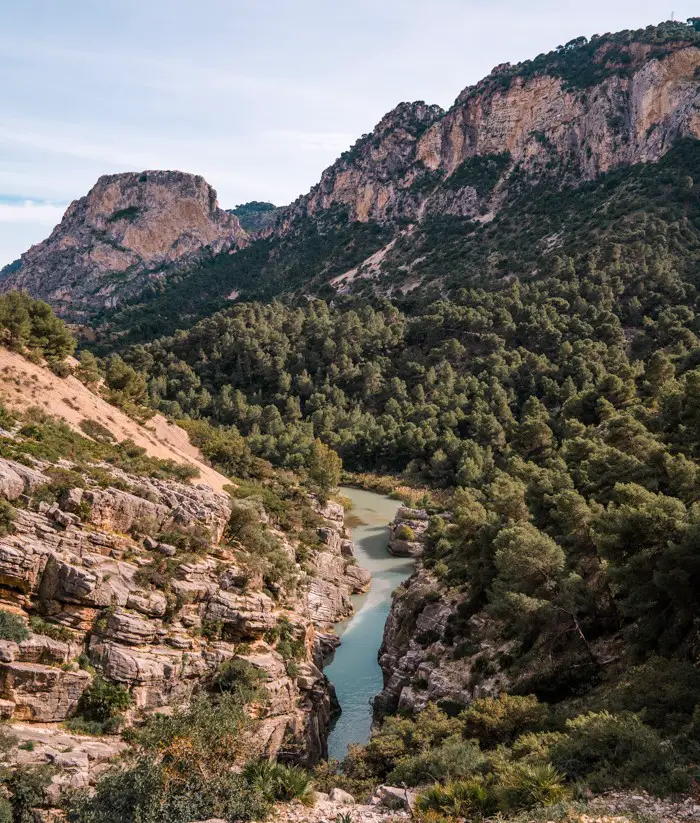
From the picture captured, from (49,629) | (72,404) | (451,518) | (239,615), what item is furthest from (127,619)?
(451,518)

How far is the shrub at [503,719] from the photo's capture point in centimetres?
2153

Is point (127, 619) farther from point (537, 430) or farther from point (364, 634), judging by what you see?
point (537, 430)

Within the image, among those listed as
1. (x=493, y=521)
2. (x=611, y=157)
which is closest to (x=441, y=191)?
(x=611, y=157)

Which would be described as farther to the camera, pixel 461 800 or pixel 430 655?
pixel 430 655

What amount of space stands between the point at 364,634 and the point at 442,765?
24.1 m

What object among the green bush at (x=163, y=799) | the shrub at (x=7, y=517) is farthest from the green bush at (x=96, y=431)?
the green bush at (x=163, y=799)

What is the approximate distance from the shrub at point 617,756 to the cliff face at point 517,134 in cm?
14091

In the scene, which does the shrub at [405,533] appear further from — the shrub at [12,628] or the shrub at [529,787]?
the shrub at [529,787]

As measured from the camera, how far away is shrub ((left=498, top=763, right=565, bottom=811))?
47.4ft

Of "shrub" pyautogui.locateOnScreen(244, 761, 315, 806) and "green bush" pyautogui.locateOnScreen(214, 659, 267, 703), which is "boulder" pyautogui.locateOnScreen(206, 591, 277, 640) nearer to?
"green bush" pyautogui.locateOnScreen(214, 659, 267, 703)

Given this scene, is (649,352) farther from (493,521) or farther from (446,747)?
(446,747)

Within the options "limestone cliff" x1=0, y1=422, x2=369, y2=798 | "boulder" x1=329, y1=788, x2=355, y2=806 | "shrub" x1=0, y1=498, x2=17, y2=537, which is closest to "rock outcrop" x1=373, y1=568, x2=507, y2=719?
"limestone cliff" x1=0, y1=422, x2=369, y2=798

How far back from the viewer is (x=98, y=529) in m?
27.9

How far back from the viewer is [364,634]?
41.7 metres
